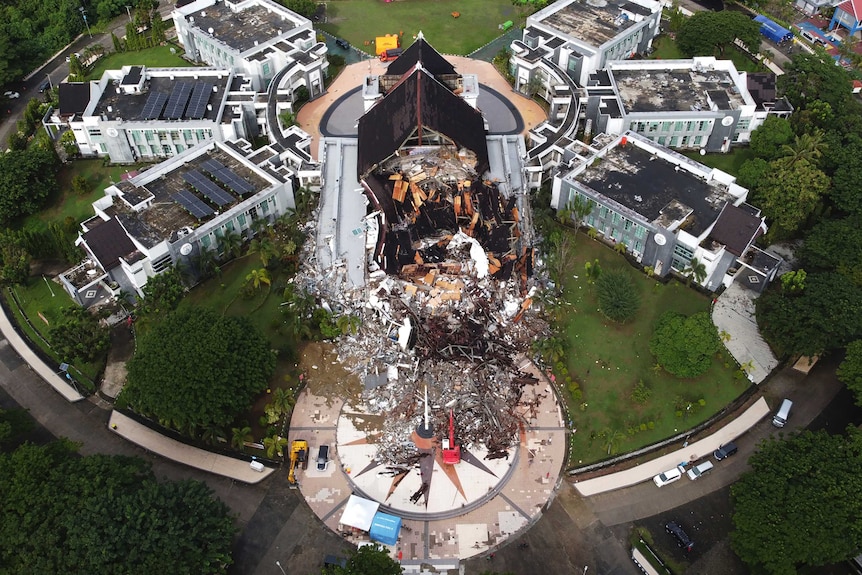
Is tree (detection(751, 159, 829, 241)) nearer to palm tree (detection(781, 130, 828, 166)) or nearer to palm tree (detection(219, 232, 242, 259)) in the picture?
palm tree (detection(781, 130, 828, 166))

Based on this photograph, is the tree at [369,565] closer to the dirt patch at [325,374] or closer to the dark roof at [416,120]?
the dirt patch at [325,374]

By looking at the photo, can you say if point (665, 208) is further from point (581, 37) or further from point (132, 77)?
point (132, 77)

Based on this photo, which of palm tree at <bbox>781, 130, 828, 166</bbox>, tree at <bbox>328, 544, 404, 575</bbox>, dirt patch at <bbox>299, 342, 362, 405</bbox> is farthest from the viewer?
palm tree at <bbox>781, 130, 828, 166</bbox>

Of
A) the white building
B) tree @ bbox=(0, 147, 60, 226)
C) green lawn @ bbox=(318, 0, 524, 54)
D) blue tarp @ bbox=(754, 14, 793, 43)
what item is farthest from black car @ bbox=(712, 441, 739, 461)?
tree @ bbox=(0, 147, 60, 226)

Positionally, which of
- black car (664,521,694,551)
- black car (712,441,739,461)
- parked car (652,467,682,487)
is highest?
black car (712,441,739,461)

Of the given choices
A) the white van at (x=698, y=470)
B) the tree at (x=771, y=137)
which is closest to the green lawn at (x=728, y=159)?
the tree at (x=771, y=137)

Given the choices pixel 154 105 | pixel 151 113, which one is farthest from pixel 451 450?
pixel 154 105
